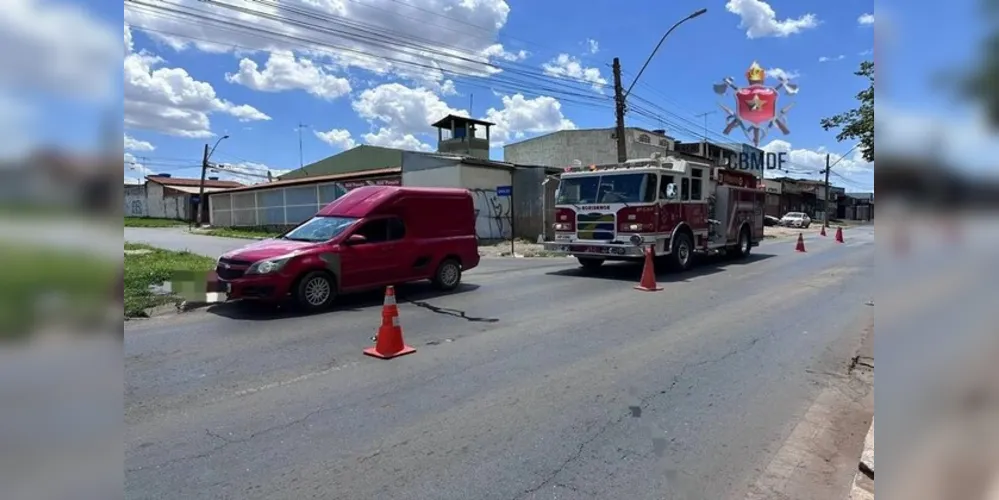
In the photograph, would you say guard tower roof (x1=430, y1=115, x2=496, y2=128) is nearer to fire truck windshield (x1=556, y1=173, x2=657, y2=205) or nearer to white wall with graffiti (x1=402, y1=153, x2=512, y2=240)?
white wall with graffiti (x1=402, y1=153, x2=512, y2=240)

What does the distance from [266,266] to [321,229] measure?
5.02ft

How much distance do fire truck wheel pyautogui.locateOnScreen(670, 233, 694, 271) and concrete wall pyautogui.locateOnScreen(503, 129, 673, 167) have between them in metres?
27.6

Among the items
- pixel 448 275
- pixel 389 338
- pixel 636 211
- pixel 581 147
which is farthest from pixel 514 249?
pixel 581 147

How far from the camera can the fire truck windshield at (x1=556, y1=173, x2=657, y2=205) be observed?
13414mm

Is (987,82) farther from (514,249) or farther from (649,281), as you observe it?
(514,249)

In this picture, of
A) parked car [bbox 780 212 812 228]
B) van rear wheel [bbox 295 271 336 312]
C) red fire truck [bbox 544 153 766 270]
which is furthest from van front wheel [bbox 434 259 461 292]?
parked car [bbox 780 212 812 228]

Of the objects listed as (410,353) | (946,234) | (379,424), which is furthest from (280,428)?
(946,234)

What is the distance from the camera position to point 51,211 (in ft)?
3.27

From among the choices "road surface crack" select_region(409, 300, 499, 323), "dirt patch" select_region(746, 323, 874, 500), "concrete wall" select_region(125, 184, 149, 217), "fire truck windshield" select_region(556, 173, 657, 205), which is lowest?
"dirt patch" select_region(746, 323, 874, 500)

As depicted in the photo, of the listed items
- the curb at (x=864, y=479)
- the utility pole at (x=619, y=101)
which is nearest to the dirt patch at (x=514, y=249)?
the utility pole at (x=619, y=101)

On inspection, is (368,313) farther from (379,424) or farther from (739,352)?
(739,352)

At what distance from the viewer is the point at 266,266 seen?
28.4ft

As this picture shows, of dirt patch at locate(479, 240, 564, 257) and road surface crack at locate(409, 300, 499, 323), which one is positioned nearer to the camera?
road surface crack at locate(409, 300, 499, 323)

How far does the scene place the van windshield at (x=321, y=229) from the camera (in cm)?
973
